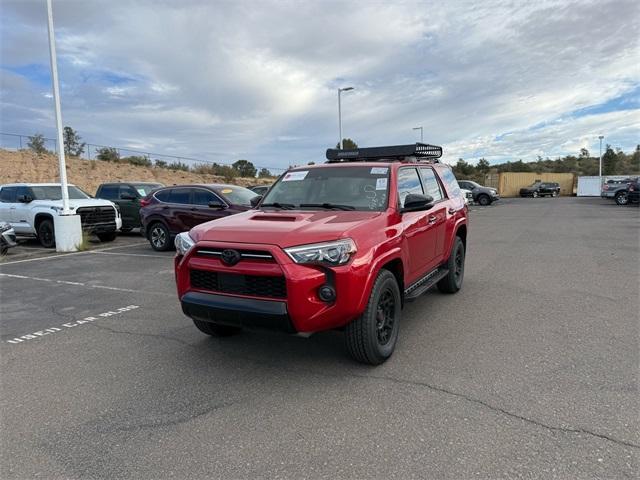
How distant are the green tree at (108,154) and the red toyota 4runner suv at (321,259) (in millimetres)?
45145

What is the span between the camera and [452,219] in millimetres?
6098

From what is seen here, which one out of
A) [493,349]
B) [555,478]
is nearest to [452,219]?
[493,349]

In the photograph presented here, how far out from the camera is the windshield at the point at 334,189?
4488 mm

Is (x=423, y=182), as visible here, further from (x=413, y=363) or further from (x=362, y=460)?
(x=362, y=460)

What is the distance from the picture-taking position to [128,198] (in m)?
14.3

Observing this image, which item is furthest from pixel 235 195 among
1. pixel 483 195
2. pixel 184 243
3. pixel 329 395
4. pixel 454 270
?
pixel 483 195

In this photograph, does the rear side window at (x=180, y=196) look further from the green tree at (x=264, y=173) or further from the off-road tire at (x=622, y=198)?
the green tree at (x=264, y=173)

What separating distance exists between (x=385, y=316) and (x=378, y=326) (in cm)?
14

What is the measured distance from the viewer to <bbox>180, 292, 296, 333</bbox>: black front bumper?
3352 mm

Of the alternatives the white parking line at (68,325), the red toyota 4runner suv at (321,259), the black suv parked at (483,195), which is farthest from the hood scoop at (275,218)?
the black suv parked at (483,195)

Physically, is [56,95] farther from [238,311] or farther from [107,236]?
[238,311]

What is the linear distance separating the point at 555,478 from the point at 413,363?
1.63m

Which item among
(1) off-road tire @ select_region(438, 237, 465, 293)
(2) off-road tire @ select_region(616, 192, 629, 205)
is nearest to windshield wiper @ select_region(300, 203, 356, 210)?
(1) off-road tire @ select_region(438, 237, 465, 293)

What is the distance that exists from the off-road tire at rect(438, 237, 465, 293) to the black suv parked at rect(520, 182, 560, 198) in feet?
138
